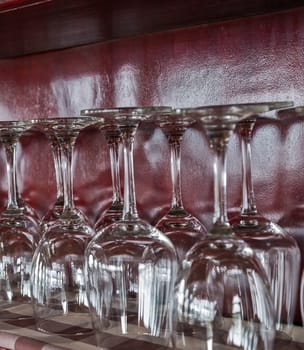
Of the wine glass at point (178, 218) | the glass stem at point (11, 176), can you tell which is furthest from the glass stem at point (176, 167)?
the glass stem at point (11, 176)

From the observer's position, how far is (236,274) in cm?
62

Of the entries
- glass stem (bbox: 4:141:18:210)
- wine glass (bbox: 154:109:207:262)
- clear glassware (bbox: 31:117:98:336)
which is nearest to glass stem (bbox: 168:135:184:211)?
wine glass (bbox: 154:109:207:262)

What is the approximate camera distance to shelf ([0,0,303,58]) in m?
0.69

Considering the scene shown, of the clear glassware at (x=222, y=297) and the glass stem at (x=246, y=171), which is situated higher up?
the glass stem at (x=246, y=171)

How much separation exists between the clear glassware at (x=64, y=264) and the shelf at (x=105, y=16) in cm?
14

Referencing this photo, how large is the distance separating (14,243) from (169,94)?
29 centimetres

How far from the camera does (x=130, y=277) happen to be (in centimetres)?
72

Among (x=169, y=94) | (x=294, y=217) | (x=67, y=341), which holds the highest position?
(x=169, y=94)

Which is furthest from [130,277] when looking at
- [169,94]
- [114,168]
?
[169,94]

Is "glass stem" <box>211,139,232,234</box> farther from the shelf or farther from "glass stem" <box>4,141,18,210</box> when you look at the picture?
"glass stem" <box>4,141,18,210</box>

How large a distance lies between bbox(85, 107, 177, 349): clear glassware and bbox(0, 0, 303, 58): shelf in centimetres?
13

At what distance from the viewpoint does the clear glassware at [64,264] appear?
80cm

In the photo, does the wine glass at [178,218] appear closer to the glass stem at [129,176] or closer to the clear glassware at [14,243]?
the glass stem at [129,176]

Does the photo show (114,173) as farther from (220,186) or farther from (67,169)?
(220,186)
